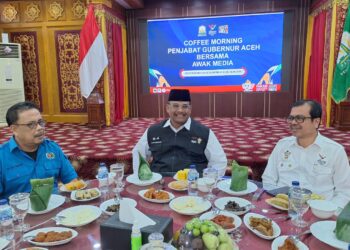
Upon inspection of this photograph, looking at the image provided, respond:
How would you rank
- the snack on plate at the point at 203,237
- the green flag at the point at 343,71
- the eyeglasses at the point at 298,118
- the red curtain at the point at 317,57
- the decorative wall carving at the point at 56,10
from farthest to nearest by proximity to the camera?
the decorative wall carving at the point at 56,10 → the red curtain at the point at 317,57 → the green flag at the point at 343,71 → the eyeglasses at the point at 298,118 → the snack on plate at the point at 203,237

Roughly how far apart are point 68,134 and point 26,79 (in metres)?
2.28

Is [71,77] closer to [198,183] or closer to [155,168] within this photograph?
[155,168]

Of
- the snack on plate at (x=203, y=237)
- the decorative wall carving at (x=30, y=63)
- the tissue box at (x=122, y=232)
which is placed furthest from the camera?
the decorative wall carving at (x=30, y=63)

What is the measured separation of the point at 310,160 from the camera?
6.04 feet

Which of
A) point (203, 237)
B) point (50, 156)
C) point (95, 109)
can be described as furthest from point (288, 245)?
point (95, 109)

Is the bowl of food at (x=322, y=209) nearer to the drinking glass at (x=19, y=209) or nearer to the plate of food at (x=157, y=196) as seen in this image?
the plate of food at (x=157, y=196)

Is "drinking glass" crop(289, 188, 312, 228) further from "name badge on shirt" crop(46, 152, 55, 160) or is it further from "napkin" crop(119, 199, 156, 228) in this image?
"name badge on shirt" crop(46, 152, 55, 160)

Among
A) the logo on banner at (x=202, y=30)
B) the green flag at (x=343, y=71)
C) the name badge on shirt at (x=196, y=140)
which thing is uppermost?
the logo on banner at (x=202, y=30)

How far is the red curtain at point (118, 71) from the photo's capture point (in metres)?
6.04

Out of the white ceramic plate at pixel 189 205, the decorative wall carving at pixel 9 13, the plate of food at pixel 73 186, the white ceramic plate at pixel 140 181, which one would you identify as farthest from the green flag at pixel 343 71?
the decorative wall carving at pixel 9 13

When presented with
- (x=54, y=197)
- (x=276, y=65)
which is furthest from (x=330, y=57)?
(x=54, y=197)

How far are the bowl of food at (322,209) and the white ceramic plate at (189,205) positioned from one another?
464mm

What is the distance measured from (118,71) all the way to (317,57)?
4.00 meters

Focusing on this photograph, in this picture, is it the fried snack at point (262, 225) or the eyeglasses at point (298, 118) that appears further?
the eyeglasses at point (298, 118)
